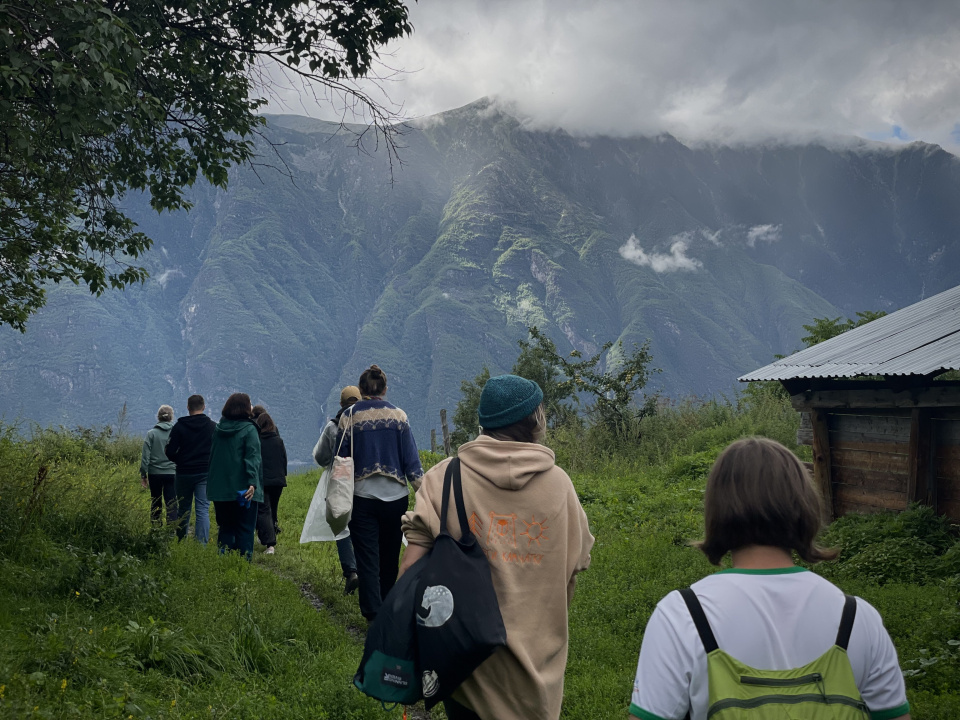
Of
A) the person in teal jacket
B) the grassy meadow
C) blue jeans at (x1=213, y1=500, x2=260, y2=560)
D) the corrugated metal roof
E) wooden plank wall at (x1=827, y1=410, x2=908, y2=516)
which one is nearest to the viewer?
the grassy meadow

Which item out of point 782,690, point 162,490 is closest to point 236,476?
point 162,490

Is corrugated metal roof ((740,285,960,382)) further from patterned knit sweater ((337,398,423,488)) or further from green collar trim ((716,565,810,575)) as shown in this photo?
green collar trim ((716,565,810,575))

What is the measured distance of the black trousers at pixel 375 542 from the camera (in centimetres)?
588

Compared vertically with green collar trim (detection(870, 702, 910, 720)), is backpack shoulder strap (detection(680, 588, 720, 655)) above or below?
above

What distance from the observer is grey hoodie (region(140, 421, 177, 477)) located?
30.3 ft

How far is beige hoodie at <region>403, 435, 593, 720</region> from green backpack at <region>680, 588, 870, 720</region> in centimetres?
120

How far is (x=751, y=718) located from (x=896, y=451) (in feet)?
27.3

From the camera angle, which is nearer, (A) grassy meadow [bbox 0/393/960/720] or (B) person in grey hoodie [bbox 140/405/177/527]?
(A) grassy meadow [bbox 0/393/960/720]

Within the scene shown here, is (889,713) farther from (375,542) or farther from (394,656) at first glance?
(375,542)

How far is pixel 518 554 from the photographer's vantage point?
9.27 ft

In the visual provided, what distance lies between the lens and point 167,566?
6.40m

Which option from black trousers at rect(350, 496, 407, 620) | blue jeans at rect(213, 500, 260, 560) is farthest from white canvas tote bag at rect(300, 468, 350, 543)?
blue jeans at rect(213, 500, 260, 560)

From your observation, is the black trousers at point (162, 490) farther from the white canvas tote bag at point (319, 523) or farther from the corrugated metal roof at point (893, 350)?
the corrugated metal roof at point (893, 350)

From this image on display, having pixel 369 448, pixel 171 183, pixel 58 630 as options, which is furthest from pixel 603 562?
pixel 171 183
